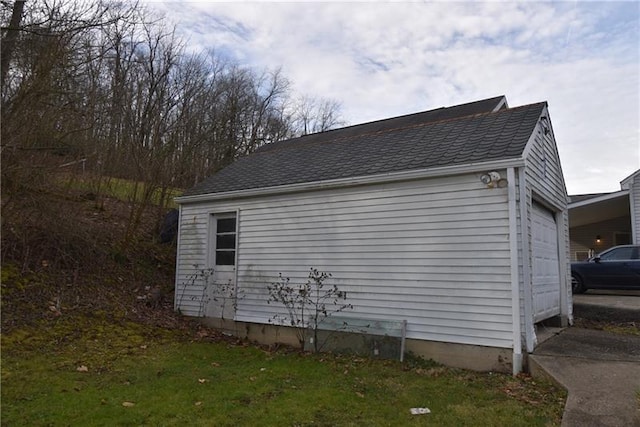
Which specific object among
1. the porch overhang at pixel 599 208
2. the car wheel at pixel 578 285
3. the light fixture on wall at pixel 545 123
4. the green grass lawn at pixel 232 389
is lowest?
the green grass lawn at pixel 232 389

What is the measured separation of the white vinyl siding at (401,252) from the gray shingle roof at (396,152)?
0.37 m

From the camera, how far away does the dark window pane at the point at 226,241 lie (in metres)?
8.81

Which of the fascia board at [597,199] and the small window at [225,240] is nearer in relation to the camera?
the small window at [225,240]

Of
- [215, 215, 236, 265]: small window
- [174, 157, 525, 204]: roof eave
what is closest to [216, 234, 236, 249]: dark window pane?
[215, 215, 236, 265]: small window

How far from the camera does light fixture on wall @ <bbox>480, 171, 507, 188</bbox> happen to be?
18.5 ft

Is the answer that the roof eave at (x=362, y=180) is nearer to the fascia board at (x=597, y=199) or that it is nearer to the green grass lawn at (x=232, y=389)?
the green grass lawn at (x=232, y=389)

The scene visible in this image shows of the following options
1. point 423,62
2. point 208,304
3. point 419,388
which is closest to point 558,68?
point 423,62

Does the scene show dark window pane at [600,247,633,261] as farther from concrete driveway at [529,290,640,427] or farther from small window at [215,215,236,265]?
small window at [215,215,236,265]

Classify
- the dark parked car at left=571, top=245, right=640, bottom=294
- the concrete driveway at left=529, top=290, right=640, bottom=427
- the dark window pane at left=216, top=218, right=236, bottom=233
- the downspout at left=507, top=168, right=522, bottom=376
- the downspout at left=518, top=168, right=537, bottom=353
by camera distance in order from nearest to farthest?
1. the concrete driveway at left=529, top=290, right=640, bottom=427
2. the downspout at left=507, top=168, right=522, bottom=376
3. the downspout at left=518, top=168, right=537, bottom=353
4. the dark window pane at left=216, top=218, right=236, bottom=233
5. the dark parked car at left=571, top=245, right=640, bottom=294

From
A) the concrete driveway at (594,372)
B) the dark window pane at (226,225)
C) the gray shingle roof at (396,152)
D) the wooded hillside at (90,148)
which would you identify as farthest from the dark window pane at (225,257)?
the concrete driveway at (594,372)

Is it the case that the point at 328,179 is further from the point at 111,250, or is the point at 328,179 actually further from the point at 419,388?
the point at 111,250

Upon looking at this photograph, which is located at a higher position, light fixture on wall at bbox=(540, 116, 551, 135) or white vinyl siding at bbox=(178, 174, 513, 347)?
light fixture on wall at bbox=(540, 116, 551, 135)

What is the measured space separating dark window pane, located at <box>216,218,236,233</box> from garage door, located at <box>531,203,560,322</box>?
18.5 ft

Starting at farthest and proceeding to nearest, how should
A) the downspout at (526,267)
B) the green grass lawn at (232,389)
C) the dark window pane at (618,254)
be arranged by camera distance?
the dark window pane at (618,254)
the downspout at (526,267)
the green grass lawn at (232,389)
